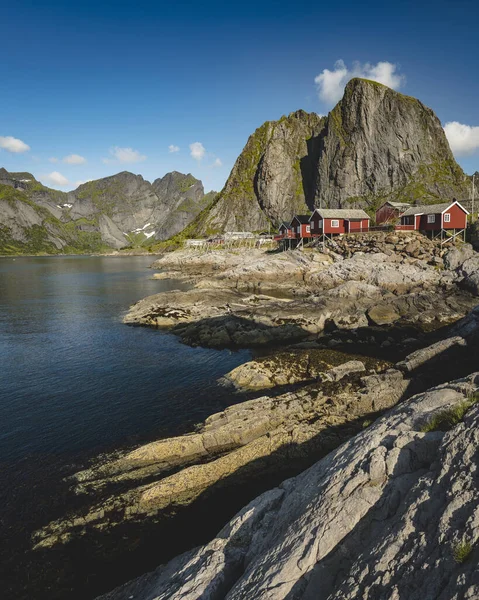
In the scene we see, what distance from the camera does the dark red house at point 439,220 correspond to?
229 feet

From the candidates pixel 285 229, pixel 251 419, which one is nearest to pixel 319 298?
pixel 251 419

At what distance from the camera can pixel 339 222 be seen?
86000mm

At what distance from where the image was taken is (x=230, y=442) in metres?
17.9

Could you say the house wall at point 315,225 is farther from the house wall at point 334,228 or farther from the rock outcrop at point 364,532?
the rock outcrop at point 364,532

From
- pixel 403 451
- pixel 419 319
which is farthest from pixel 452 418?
pixel 419 319

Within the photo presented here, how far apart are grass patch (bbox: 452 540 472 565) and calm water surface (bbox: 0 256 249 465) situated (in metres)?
16.4

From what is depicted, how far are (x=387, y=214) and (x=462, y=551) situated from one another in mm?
93400

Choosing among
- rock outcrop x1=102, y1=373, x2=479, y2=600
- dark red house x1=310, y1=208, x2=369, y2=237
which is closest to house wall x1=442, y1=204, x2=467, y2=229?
dark red house x1=310, y1=208, x2=369, y2=237

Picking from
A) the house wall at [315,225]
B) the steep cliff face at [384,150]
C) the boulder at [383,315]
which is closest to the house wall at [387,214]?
the house wall at [315,225]

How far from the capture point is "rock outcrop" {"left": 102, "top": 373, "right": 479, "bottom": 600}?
6.41 metres

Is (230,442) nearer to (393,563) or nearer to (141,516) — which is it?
(141,516)

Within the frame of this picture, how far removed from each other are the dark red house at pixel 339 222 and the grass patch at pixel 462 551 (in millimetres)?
82769

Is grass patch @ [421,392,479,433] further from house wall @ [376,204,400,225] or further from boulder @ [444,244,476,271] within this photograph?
house wall @ [376,204,400,225]

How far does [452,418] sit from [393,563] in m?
4.81
